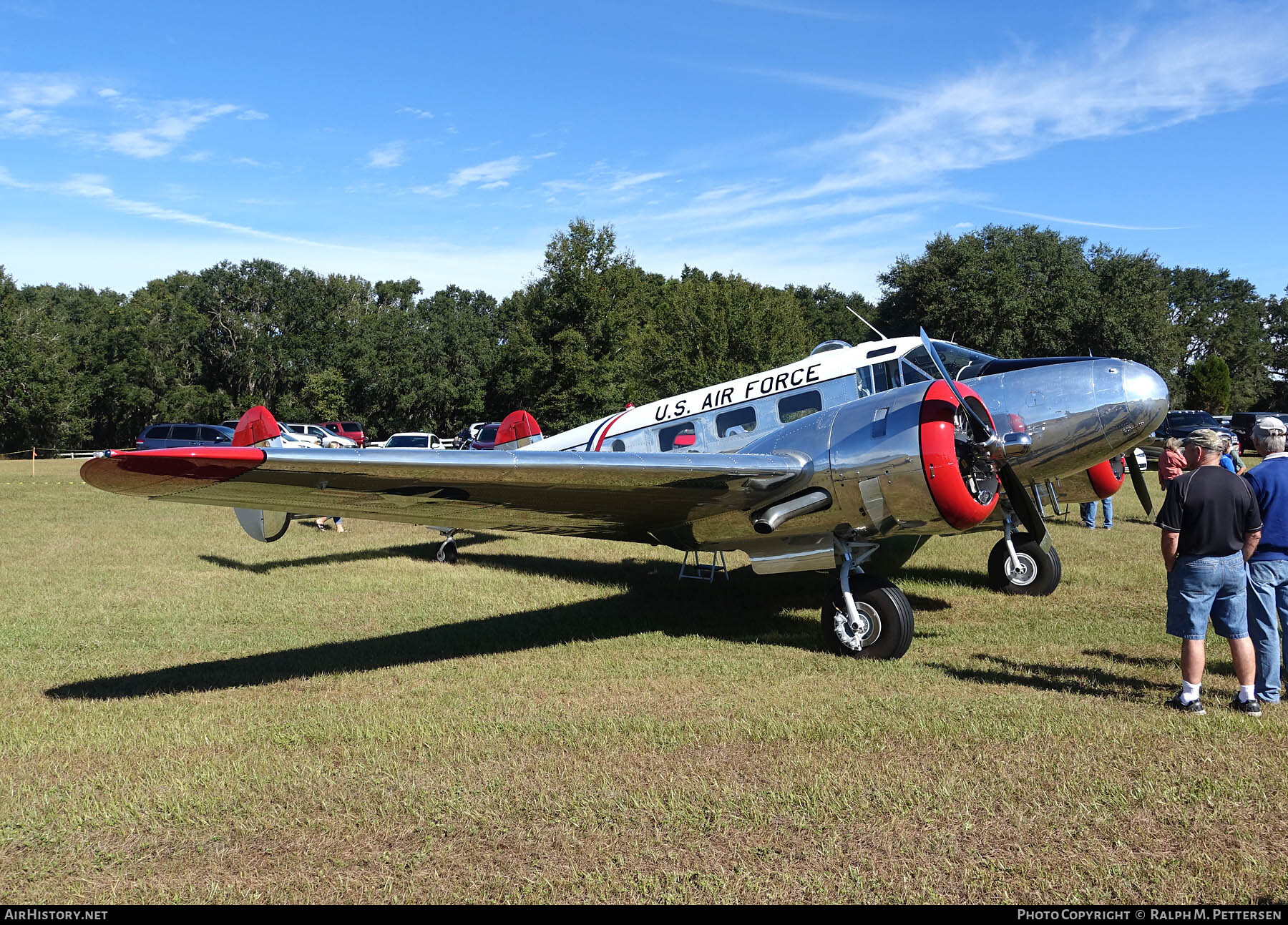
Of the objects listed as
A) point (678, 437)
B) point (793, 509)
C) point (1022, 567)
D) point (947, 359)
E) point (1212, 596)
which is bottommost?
point (1022, 567)

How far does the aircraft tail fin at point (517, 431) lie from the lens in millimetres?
15273

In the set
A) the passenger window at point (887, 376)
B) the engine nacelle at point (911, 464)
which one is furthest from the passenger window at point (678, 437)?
the engine nacelle at point (911, 464)

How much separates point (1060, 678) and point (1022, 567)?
4723 mm

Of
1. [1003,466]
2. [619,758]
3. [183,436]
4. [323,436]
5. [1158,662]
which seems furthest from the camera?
[183,436]

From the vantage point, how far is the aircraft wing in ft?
18.4

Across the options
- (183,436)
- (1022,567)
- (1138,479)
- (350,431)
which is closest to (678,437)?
(1022,567)

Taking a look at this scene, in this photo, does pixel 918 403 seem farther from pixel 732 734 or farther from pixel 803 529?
pixel 732 734

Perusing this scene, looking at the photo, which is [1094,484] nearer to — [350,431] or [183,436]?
[183,436]

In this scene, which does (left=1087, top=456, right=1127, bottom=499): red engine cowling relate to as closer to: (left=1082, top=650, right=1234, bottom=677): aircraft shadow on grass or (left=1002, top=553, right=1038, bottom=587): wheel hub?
(left=1002, top=553, right=1038, bottom=587): wheel hub

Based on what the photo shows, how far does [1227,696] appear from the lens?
20.6ft

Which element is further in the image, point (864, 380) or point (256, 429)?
point (256, 429)

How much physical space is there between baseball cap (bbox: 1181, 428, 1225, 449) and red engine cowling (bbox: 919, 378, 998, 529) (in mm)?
1756

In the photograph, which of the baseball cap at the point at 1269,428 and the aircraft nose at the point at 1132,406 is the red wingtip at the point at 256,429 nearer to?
the aircraft nose at the point at 1132,406

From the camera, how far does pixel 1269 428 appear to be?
19.6ft
